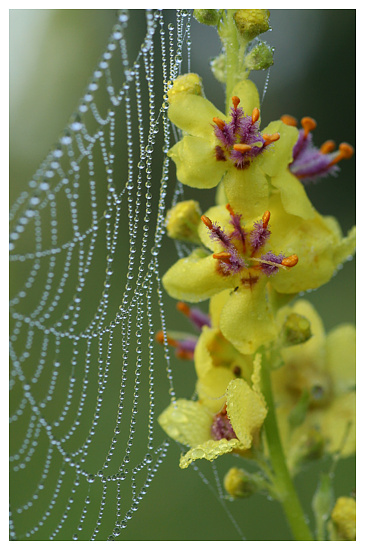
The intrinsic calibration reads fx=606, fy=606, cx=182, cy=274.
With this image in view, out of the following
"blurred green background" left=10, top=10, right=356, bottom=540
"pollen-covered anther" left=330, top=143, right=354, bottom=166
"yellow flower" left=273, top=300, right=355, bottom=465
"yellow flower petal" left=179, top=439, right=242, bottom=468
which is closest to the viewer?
"yellow flower petal" left=179, top=439, right=242, bottom=468

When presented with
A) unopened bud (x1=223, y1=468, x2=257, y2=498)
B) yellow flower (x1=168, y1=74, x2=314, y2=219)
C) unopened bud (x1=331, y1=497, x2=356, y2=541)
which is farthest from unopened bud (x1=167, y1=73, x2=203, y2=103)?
unopened bud (x1=331, y1=497, x2=356, y2=541)

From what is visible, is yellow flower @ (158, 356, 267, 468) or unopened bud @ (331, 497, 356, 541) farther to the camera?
unopened bud @ (331, 497, 356, 541)

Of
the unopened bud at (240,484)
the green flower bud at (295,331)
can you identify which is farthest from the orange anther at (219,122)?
the unopened bud at (240,484)

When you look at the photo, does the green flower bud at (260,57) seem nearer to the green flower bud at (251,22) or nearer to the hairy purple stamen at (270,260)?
the green flower bud at (251,22)

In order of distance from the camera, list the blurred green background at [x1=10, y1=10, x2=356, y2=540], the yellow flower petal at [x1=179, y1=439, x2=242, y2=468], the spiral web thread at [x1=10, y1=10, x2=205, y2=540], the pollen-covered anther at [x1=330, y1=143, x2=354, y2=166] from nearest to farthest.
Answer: the yellow flower petal at [x1=179, y1=439, x2=242, y2=468]
the pollen-covered anther at [x1=330, y1=143, x2=354, y2=166]
the spiral web thread at [x1=10, y1=10, x2=205, y2=540]
the blurred green background at [x1=10, y1=10, x2=356, y2=540]

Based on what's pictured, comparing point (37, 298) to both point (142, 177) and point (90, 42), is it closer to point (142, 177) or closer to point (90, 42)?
point (90, 42)

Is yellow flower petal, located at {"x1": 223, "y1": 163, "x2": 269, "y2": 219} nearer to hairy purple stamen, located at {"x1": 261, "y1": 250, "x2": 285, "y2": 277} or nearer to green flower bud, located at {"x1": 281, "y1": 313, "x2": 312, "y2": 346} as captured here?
hairy purple stamen, located at {"x1": 261, "y1": 250, "x2": 285, "y2": 277}

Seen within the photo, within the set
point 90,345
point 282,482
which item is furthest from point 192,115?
point 90,345
